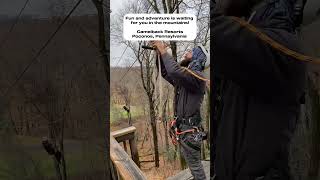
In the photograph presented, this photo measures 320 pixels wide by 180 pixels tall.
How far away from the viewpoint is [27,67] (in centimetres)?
193

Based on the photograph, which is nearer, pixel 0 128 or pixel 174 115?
pixel 174 115

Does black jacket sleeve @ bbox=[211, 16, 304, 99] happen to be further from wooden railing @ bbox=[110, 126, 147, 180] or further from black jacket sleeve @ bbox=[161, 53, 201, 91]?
wooden railing @ bbox=[110, 126, 147, 180]

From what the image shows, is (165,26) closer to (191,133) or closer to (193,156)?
(191,133)

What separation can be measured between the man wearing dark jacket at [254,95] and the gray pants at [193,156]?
85 millimetres

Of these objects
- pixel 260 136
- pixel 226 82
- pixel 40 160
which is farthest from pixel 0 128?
pixel 260 136

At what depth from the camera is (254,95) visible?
1.71 m

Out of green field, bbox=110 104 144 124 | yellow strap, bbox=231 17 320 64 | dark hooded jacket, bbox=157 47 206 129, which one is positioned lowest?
green field, bbox=110 104 144 124

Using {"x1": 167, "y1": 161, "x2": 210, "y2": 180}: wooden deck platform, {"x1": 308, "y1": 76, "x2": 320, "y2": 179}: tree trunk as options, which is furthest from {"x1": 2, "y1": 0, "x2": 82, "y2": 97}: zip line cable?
{"x1": 308, "y1": 76, "x2": 320, "y2": 179}: tree trunk

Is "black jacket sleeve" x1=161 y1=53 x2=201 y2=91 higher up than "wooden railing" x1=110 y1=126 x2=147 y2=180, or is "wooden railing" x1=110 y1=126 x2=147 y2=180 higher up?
"black jacket sleeve" x1=161 y1=53 x2=201 y2=91

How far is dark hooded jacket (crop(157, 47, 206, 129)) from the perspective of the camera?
67.2 inches

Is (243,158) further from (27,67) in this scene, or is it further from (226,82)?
(27,67)

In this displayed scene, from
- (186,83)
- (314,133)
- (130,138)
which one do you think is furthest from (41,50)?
(314,133)

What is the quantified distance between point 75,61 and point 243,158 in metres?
0.98

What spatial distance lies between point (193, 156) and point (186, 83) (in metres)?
0.37
